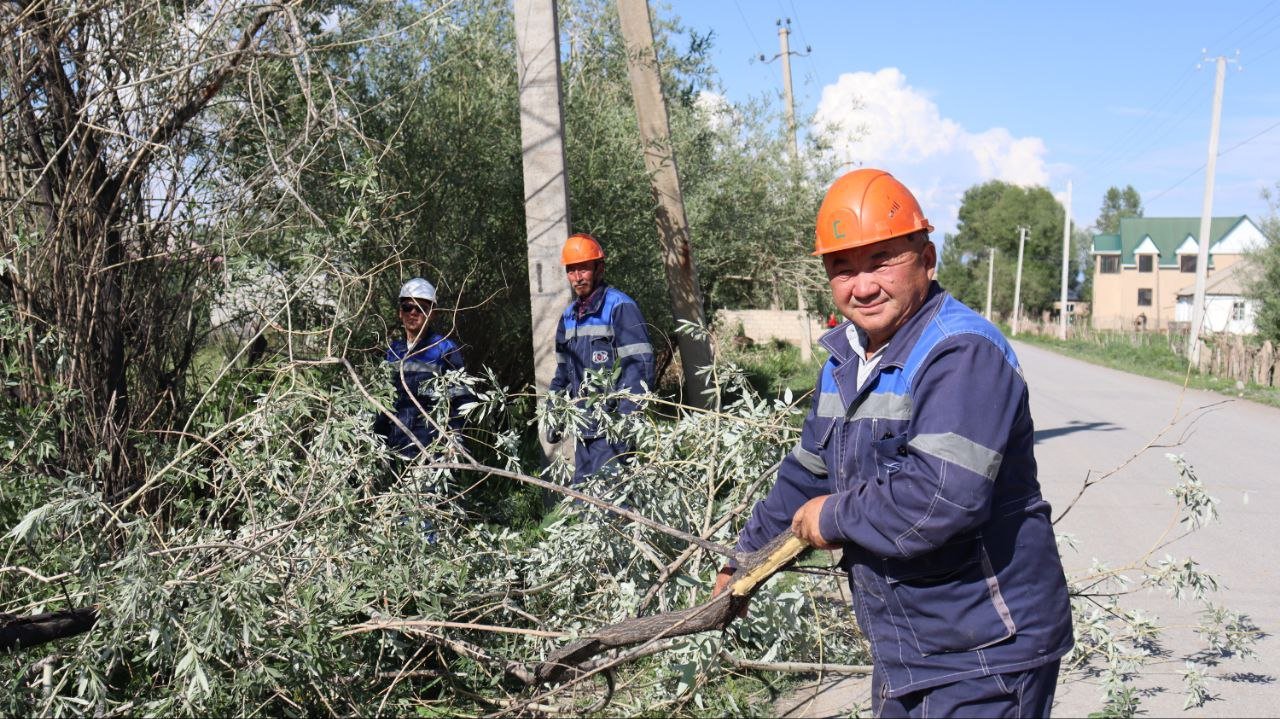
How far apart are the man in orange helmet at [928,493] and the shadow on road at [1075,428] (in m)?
10.8

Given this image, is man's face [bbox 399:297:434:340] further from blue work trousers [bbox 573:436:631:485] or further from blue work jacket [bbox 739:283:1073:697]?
blue work jacket [bbox 739:283:1073:697]

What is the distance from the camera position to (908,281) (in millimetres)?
2666

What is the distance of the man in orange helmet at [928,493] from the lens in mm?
2350

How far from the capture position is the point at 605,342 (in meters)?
6.43

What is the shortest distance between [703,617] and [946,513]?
41.7 inches

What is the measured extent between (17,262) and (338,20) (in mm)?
3017

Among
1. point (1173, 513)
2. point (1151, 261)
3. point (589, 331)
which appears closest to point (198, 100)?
point (589, 331)

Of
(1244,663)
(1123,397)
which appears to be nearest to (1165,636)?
(1244,663)

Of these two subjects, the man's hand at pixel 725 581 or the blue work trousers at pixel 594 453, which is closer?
the man's hand at pixel 725 581

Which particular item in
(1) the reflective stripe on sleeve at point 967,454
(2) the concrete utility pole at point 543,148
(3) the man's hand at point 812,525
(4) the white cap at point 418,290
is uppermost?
(2) the concrete utility pole at point 543,148

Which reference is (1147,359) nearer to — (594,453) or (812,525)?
(594,453)

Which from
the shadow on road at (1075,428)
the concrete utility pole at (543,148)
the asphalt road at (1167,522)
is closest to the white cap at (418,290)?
the concrete utility pole at (543,148)

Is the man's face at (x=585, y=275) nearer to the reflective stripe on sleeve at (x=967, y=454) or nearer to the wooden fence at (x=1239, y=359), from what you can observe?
the reflective stripe on sleeve at (x=967, y=454)

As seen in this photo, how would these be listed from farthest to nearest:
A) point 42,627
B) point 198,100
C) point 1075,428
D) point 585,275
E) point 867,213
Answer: point 1075,428 → point 585,275 → point 198,100 → point 42,627 → point 867,213
